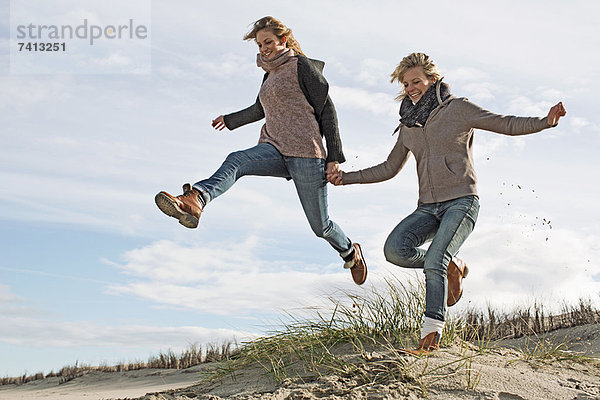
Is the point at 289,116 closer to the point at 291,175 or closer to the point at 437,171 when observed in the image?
the point at 291,175

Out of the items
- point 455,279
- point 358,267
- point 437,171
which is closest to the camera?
point 437,171

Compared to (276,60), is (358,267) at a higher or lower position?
lower

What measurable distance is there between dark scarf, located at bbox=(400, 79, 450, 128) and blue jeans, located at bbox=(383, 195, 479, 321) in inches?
25.9

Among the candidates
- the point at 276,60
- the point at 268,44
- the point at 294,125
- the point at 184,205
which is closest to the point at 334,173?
the point at 294,125

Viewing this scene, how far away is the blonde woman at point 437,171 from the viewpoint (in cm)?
415

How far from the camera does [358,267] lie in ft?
18.3

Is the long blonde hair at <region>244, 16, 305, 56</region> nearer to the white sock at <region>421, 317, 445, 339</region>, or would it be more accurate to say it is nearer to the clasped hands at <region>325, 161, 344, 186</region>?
the clasped hands at <region>325, 161, 344, 186</region>

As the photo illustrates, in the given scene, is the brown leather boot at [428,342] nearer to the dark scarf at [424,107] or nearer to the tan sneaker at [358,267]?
the tan sneaker at [358,267]

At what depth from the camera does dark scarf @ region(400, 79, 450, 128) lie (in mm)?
4461

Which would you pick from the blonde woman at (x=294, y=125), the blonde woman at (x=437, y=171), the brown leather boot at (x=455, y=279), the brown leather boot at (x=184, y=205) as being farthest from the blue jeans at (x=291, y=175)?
the brown leather boot at (x=455, y=279)

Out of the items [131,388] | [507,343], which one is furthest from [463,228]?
[131,388]

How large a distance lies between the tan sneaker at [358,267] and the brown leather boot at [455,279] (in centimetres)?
104

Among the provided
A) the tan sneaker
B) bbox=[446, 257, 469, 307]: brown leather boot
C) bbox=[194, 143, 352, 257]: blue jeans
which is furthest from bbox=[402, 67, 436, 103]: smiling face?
the tan sneaker

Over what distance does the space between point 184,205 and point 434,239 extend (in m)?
1.81
